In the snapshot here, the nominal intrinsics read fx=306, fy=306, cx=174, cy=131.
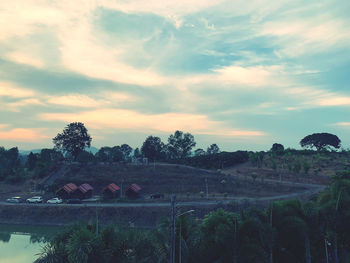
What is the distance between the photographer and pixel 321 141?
14475 cm

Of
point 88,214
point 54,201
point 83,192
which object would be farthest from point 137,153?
point 88,214

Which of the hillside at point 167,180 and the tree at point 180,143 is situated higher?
the tree at point 180,143

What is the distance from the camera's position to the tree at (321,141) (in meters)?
142

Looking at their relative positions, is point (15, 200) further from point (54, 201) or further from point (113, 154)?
point (113, 154)

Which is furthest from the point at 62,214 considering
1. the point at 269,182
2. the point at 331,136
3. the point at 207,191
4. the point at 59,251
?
the point at 331,136

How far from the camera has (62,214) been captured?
2483 inches

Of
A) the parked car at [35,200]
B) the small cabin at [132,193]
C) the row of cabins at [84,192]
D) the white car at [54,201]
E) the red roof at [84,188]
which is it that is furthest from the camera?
the small cabin at [132,193]

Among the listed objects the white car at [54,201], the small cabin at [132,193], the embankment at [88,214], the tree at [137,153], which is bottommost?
the embankment at [88,214]

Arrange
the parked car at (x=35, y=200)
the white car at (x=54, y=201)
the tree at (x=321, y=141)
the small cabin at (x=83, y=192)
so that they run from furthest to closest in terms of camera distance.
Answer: the tree at (x=321, y=141), the small cabin at (x=83, y=192), the parked car at (x=35, y=200), the white car at (x=54, y=201)

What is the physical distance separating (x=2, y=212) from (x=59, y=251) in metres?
51.3

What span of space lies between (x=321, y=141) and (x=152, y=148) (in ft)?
274

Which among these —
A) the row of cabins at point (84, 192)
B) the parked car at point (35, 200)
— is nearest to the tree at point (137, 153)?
the row of cabins at point (84, 192)

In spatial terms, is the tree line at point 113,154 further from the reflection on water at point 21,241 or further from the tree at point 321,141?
the reflection on water at point 21,241

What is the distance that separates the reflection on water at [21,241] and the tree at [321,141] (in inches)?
4985
